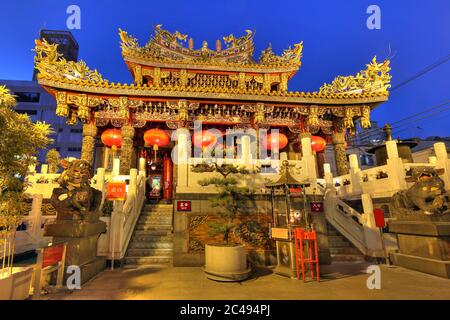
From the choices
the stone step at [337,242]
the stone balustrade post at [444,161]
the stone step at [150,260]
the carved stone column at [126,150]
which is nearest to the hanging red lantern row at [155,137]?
the carved stone column at [126,150]

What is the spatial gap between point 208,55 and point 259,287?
46.3ft

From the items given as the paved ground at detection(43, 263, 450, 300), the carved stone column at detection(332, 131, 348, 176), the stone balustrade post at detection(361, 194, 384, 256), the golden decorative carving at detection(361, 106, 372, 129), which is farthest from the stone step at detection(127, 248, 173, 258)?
the golden decorative carving at detection(361, 106, 372, 129)

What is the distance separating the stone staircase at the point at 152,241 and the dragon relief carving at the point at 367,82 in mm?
10540

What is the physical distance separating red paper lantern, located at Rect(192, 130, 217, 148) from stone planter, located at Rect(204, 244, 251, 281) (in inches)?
265

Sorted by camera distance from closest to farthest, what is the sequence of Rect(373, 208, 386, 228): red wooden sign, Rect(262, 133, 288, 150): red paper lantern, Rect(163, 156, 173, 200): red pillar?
Rect(373, 208, 386, 228): red wooden sign → Rect(262, 133, 288, 150): red paper lantern → Rect(163, 156, 173, 200): red pillar

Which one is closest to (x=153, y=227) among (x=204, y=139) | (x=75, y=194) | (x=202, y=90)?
(x=75, y=194)

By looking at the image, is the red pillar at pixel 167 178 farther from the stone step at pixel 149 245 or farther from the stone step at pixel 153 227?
the stone step at pixel 149 245

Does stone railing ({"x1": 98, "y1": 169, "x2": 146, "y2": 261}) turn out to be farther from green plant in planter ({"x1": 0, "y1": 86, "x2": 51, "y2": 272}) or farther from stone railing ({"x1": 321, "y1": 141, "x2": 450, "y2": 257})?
stone railing ({"x1": 321, "y1": 141, "x2": 450, "y2": 257})

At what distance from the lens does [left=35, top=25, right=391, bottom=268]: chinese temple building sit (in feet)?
38.0

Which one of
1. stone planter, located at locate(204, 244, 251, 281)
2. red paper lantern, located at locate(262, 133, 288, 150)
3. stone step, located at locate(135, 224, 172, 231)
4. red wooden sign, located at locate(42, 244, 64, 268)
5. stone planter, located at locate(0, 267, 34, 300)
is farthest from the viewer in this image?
red paper lantern, located at locate(262, 133, 288, 150)

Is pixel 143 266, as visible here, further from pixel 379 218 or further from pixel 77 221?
pixel 379 218

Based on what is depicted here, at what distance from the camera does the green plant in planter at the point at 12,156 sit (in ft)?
13.6

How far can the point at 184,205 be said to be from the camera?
24.7 ft

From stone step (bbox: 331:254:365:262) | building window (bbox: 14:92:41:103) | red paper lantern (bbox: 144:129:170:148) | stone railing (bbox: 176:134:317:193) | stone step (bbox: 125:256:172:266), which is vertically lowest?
stone step (bbox: 331:254:365:262)
